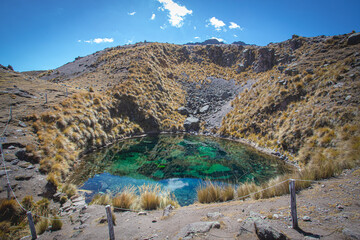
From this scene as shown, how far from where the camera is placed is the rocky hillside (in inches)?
474

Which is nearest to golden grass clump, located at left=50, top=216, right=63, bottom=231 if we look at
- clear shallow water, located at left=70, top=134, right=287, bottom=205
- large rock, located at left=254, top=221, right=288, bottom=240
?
clear shallow water, located at left=70, top=134, right=287, bottom=205

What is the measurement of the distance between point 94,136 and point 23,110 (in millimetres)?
6682

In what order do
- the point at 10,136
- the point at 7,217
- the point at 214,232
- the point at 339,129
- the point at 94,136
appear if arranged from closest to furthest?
the point at 214,232 → the point at 7,217 → the point at 10,136 → the point at 339,129 → the point at 94,136

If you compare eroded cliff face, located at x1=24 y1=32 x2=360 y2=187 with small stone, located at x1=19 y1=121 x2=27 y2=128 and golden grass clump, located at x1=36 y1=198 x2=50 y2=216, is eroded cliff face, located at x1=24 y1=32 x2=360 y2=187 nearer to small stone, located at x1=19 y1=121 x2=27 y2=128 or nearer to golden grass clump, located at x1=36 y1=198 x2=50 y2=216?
small stone, located at x1=19 y1=121 x2=27 y2=128

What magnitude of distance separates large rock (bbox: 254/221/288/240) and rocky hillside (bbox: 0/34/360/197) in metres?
5.37

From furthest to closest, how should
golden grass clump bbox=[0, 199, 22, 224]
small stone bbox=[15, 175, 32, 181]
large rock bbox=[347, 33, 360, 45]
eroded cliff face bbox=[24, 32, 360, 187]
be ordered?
1. large rock bbox=[347, 33, 360, 45]
2. eroded cliff face bbox=[24, 32, 360, 187]
3. small stone bbox=[15, 175, 32, 181]
4. golden grass clump bbox=[0, 199, 22, 224]

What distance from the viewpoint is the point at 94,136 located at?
62.6ft

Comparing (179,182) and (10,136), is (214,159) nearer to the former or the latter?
(179,182)

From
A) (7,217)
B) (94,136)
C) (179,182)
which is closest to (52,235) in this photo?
(7,217)

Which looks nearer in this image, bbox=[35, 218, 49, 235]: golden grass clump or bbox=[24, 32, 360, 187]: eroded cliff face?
bbox=[35, 218, 49, 235]: golden grass clump

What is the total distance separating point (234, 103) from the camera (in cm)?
3092

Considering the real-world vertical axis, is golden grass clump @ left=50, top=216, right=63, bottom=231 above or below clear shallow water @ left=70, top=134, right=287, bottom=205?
above

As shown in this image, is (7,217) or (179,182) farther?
(179,182)

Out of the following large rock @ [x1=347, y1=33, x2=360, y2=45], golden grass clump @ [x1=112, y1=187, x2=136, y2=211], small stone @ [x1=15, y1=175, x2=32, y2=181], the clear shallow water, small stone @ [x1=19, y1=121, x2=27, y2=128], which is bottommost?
the clear shallow water
